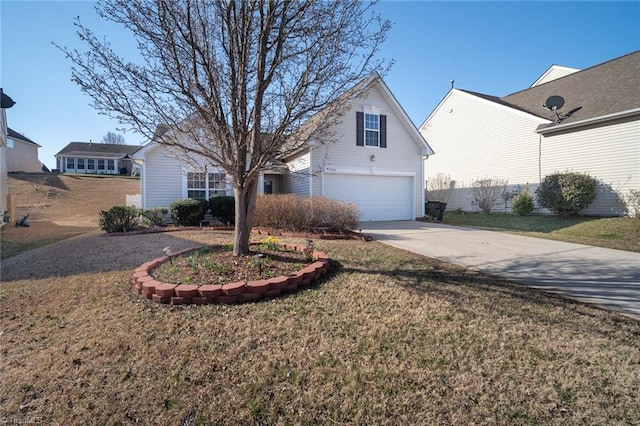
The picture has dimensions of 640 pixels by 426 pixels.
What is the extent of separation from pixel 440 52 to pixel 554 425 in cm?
995

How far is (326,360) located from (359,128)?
12581mm

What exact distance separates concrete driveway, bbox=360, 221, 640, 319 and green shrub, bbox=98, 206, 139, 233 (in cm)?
850

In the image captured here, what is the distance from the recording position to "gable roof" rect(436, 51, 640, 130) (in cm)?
1290

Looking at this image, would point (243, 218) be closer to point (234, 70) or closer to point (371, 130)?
point (234, 70)

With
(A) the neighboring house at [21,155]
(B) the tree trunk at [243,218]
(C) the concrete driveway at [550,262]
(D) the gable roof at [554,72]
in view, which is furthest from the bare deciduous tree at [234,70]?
(A) the neighboring house at [21,155]

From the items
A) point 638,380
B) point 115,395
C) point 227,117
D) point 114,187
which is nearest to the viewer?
point 115,395

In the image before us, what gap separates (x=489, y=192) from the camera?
57.0 ft

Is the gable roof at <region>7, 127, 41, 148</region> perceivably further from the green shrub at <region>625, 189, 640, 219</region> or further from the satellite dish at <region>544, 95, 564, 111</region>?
the green shrub at <region>625, 189, 640, 219</region>

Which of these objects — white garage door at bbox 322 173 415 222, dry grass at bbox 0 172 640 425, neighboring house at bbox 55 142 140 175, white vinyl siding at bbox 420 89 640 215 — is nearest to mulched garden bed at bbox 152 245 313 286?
dry grass at bbox 0 172 640 425

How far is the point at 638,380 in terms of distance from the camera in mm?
2416


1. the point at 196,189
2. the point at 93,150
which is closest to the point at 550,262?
the point at 196,189

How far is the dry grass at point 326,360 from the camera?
2.12 metres

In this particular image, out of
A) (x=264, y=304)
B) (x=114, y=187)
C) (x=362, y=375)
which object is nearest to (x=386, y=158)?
(x=264, y=304)

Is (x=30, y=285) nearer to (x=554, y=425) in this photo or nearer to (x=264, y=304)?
(x=264, y=304)
